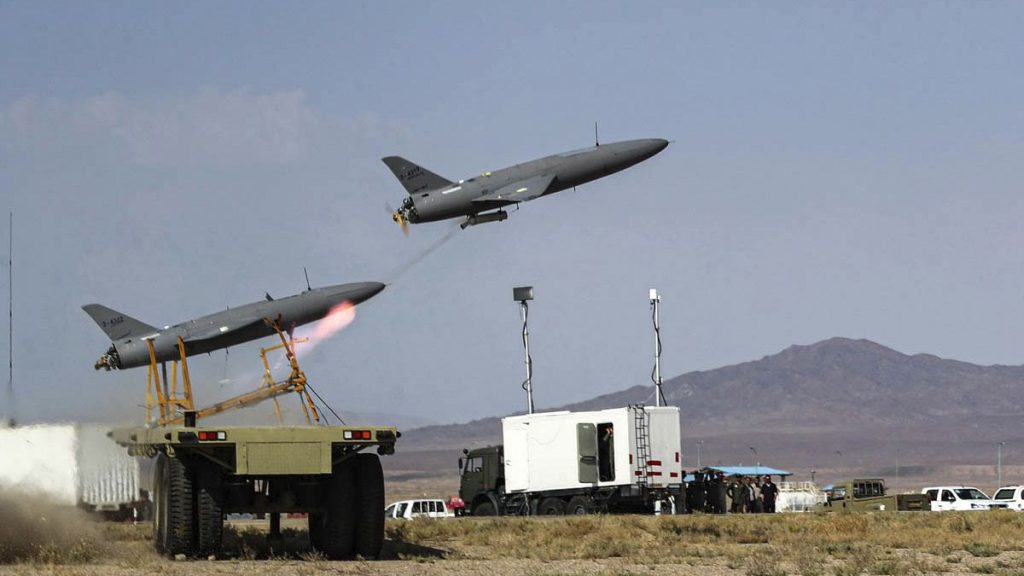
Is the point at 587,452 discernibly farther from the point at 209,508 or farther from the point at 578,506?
Result: the point at 209,508

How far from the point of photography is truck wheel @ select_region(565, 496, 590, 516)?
38.7m

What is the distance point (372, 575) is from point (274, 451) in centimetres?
288

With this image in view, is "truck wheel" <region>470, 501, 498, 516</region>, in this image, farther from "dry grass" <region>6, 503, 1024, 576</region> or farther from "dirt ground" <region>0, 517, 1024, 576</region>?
"dirt ground" <region>0, 517, 1024, 576</region>

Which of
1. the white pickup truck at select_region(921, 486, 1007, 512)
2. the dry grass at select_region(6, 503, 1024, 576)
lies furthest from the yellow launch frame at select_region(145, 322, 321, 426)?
the white pickup truck at select_region(921, 486, 1007, 512)

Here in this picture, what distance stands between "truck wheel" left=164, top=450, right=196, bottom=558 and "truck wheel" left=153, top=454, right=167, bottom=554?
161mm

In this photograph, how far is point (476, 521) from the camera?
1312 inches

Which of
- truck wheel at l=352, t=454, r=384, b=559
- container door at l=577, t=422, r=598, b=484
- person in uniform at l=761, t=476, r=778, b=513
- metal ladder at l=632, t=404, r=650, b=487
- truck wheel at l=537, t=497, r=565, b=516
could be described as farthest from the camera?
person in uniform at l=761, t=476, r=778, b=513

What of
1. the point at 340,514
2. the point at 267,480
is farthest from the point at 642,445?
the point at 267,480

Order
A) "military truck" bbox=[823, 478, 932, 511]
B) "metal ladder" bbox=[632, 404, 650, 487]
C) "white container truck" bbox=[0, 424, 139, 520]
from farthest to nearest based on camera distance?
"military truck" bbox=[823, 478, 932, 511]
"metal ladder" bbox=[632, 404, 650, 487]
"white container truck" bbox=[0, 424, 139, 520]

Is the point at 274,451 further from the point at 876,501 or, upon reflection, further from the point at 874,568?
the point at 876,501

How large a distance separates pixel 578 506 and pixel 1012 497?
547 inches

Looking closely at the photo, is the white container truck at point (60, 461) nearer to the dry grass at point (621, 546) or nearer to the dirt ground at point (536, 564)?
the dry grass at point (621, 546)

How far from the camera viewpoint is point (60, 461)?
2430 centimetres

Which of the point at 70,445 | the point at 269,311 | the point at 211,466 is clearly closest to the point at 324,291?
the point at 269,311
